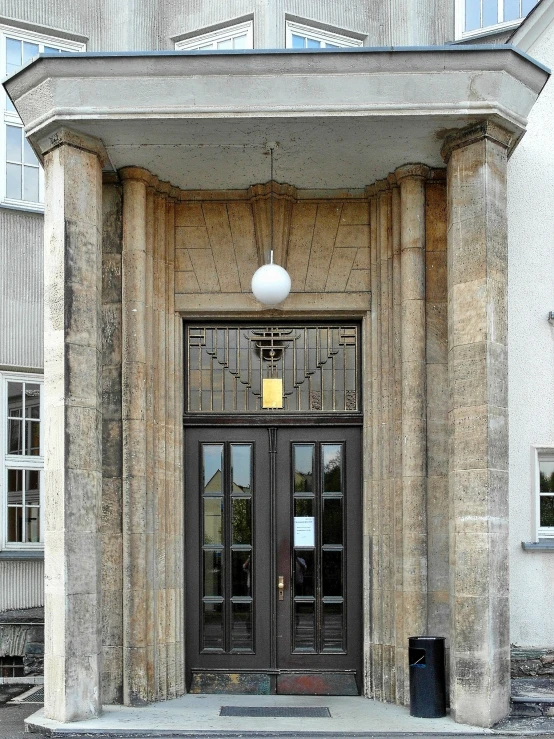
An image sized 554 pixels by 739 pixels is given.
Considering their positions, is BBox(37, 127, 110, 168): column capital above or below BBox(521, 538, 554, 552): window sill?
above

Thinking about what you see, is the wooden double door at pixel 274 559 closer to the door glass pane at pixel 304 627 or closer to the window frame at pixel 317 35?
the door glass pane at pixel 304 627

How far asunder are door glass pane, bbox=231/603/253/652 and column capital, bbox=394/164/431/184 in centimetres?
416

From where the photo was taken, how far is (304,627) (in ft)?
31.9

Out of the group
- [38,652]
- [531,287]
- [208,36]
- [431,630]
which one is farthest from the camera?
[208,36]

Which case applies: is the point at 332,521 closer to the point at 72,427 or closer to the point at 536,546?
the point at 536,546

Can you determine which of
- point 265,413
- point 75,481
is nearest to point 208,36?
point 265,413

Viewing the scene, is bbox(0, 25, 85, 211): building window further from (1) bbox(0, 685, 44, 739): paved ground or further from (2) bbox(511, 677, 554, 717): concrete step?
(2) bbox(511, 677, 554, 717): concrete step

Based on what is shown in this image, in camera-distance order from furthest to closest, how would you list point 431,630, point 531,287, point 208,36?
point 208,36 → point 531,287 → point 431,630

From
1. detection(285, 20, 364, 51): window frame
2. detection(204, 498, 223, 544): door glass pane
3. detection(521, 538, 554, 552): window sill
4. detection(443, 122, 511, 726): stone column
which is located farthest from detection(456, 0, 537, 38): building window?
detection(204, 498, 223, 544): door glass pane

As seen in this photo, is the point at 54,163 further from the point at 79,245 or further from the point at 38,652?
the point at 38,652

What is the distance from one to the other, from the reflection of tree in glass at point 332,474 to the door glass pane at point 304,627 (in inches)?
42.1

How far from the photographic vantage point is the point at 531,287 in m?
9.77

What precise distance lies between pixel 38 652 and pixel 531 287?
6.11 metres

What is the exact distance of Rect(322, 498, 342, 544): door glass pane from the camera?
9805 millimetres
